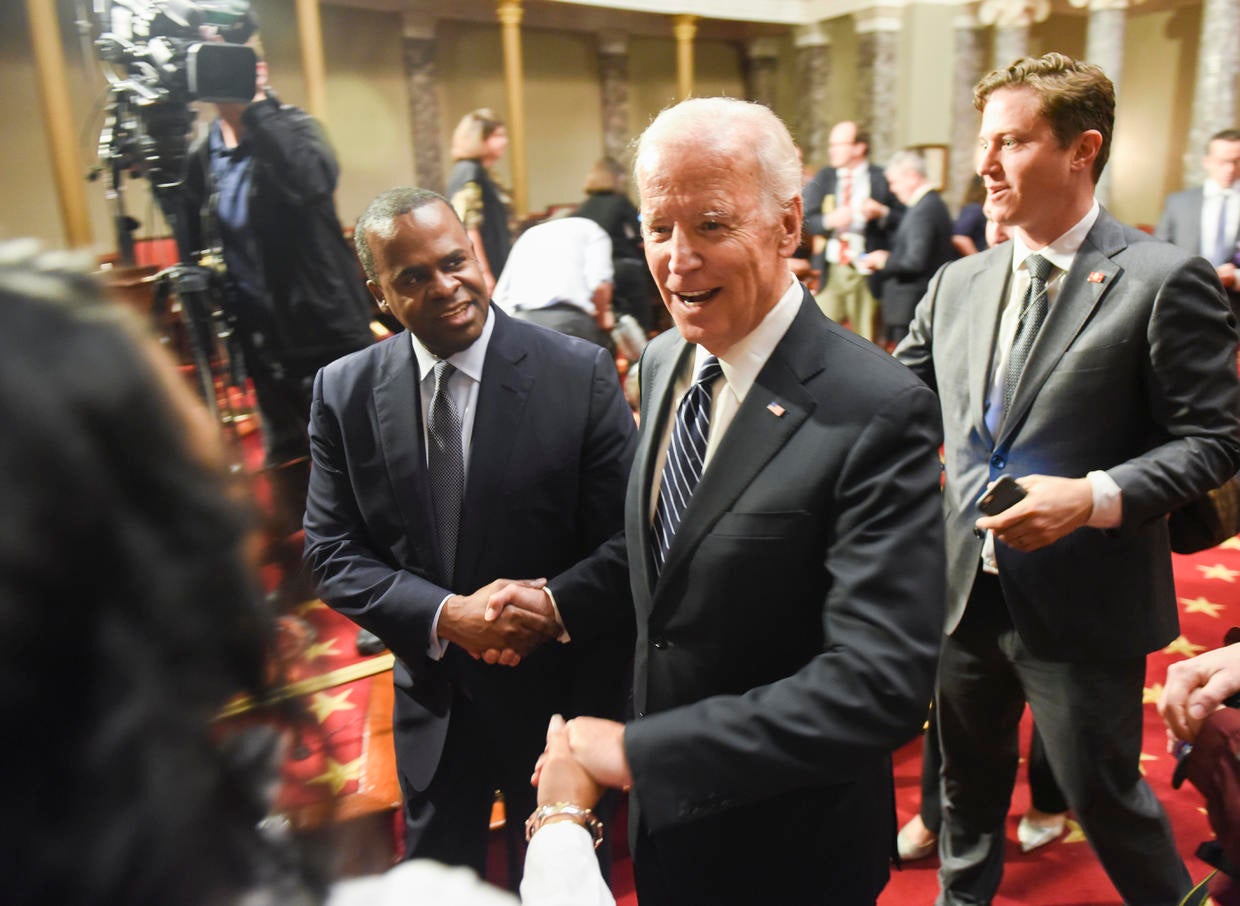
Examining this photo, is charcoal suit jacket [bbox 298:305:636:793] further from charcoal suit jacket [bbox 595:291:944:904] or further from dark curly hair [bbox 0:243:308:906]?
dark curly hair [bbox 0:243:308:906]

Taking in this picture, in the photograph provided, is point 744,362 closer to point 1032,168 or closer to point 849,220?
point 1032,168

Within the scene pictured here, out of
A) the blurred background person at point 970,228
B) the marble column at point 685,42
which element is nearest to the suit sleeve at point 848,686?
the blurred background person at point 970,228

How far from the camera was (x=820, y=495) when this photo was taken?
1.25 m

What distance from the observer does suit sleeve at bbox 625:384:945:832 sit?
1207mm

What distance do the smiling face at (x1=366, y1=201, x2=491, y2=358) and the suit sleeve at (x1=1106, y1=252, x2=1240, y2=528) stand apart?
1332 millimetres

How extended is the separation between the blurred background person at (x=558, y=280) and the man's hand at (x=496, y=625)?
6.83 ft

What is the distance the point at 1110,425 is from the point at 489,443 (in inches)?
50.0

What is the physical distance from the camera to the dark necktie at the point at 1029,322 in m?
1.91

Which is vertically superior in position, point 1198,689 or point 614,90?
point 614,90

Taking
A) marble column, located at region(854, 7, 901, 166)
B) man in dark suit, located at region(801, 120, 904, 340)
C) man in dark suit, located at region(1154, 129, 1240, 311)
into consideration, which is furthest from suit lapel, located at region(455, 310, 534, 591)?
marble column, located at region(854, 7, 901, 166)

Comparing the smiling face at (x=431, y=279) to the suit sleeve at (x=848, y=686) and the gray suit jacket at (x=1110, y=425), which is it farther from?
the gray suit jacket at (x=1110, y=425)

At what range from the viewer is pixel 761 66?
1545 cm

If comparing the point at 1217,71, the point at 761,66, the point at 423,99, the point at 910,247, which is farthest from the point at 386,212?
the point at 761,66

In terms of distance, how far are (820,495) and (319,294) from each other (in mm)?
2669
